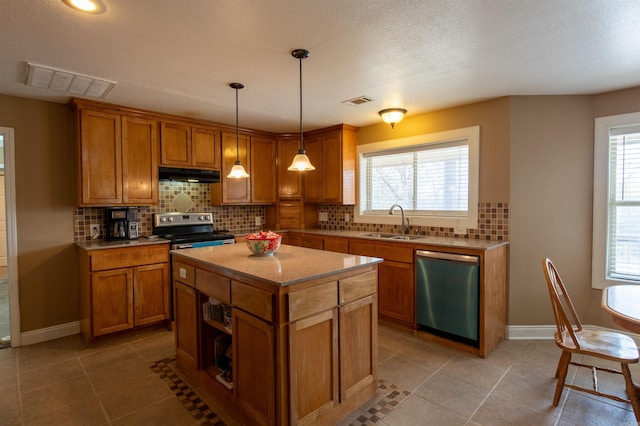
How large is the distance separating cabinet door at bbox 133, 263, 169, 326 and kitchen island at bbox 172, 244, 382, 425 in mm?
1170

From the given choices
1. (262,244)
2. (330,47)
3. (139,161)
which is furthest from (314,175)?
(330,47)

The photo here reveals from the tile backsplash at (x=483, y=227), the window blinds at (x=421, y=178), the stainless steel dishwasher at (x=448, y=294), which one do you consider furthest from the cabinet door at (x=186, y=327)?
the window blinds at (x=421, y=178)

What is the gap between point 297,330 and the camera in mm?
1734

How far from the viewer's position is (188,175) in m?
3.90

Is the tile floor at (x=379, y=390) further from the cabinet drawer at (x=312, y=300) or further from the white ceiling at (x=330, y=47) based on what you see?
the white ceiling at (x=330, y=47)

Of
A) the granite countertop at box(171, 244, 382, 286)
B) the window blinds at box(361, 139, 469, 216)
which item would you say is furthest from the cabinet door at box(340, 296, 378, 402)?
the window blinds at box(361, 139, 469, 216)

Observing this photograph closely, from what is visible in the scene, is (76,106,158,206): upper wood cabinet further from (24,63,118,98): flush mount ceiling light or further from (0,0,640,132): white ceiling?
(24,63,118,98): flush mount ceiling light

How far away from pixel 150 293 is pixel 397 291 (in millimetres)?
2546

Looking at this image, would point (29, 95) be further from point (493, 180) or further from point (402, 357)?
point (493, 180)

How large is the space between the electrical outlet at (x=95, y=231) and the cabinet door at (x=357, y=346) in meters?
3.01

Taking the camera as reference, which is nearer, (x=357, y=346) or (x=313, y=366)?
(x=313, y=366)

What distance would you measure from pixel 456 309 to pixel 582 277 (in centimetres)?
130

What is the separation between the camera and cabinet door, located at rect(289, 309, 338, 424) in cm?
172

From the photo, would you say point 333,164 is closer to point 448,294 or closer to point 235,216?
point 235,216
